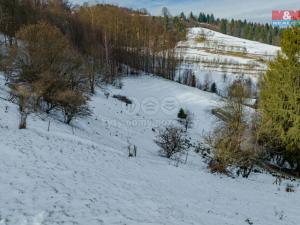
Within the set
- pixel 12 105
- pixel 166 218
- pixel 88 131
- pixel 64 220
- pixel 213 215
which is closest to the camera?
pixel 64 220

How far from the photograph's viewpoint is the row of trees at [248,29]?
12825cm

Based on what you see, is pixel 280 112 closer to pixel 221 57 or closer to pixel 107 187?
pixel 107 187

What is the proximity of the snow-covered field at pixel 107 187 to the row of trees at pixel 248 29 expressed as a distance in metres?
125

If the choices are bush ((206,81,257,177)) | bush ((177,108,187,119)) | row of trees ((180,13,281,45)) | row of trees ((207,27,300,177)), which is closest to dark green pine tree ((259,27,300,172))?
row of trees ((207,27,300,177))

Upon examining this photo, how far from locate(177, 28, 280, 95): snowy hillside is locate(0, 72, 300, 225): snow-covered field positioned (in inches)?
1671

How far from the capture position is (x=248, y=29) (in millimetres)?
134500

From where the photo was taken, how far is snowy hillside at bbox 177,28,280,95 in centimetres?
6525

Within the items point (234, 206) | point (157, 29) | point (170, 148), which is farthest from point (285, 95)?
point (157, 29)

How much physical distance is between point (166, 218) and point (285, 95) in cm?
1852

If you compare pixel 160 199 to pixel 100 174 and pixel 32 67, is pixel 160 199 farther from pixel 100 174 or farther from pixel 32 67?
pixel 32 67

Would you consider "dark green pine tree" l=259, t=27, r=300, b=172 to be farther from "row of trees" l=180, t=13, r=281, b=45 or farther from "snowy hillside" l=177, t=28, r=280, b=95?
"row of trees" l=180, t=13, r=281, b=45

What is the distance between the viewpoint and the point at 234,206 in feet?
Answer: 33.2

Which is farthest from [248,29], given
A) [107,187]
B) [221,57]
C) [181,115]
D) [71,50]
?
[107,187]

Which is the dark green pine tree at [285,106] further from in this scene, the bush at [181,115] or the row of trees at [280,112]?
the bush at [181,115]
